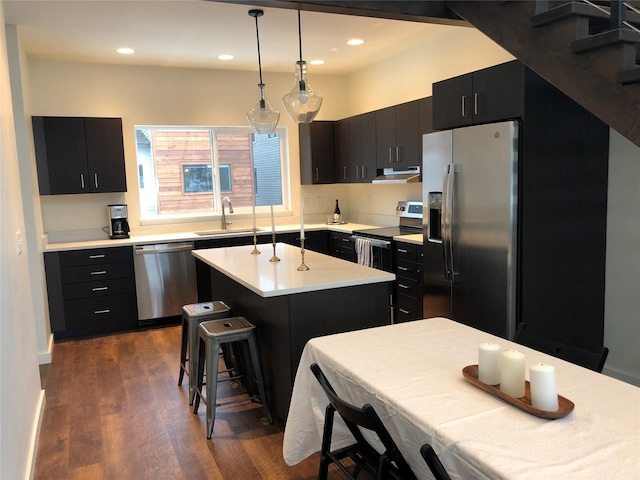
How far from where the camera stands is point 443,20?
11.1ft

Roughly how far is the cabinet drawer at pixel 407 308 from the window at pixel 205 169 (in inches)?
82.4

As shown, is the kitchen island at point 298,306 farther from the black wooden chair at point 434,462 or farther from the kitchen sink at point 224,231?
the kitchen sink at point 224,231

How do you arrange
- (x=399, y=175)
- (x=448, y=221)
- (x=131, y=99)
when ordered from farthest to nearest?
(x=131, y=99)
(x=399, y=175)
(x=448, y=221)

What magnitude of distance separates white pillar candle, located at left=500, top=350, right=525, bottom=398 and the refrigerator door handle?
2.20m

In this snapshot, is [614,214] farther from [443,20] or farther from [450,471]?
[450,471]

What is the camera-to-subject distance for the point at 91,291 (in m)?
4.93

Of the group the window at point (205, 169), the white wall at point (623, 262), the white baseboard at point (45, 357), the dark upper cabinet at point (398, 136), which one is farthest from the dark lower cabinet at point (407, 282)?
the white baseboard at point (45, 357)

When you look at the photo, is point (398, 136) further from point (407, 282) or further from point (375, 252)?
point (407, 282)

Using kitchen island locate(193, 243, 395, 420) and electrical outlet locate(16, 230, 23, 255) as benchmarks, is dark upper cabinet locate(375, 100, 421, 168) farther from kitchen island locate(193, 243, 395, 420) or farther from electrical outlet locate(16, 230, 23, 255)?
electrical outlet locate(16, 230, 23, 255)

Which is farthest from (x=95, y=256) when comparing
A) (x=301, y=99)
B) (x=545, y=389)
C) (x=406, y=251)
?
(x=545, y=389)

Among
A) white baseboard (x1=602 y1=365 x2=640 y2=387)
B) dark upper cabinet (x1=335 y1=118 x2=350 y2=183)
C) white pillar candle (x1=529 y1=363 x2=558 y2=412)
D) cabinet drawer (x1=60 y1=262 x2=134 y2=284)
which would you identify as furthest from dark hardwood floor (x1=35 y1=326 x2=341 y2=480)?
dark upper cabinet (x1=335 y1=118 x2=350 y2=183)

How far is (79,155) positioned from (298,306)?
3416 millimetres

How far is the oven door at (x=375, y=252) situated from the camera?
15.5 feet

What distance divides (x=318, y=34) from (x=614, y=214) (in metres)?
2.79
